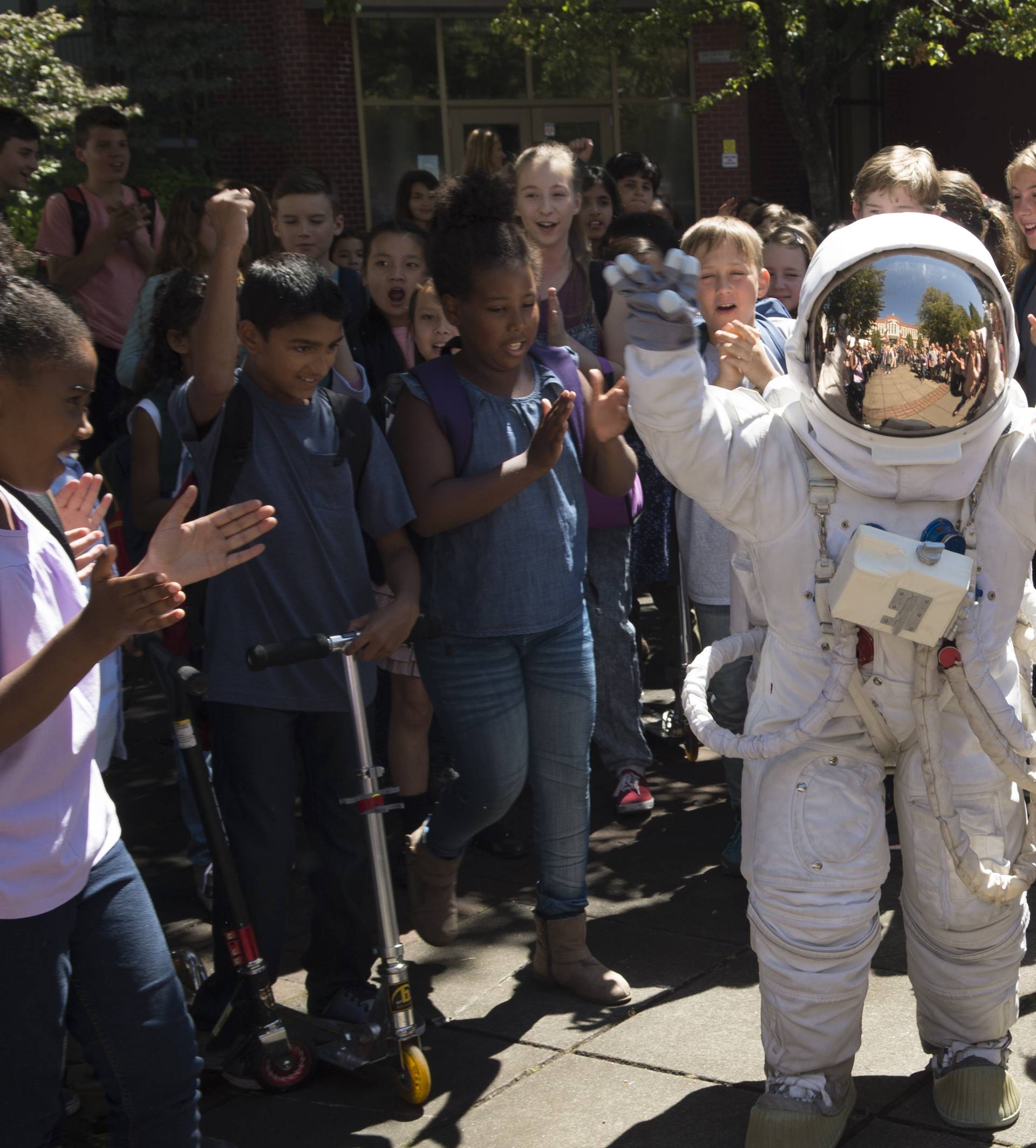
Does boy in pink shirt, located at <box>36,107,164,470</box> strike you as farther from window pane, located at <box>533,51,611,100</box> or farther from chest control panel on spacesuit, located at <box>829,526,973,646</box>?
window pane, located at <box>533,51,611,100</box>

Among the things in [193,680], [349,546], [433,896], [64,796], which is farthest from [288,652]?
[433,896]

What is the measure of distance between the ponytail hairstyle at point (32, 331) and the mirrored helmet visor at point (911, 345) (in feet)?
4.92

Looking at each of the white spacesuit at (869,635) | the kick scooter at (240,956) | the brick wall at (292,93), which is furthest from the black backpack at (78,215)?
the brick wall at (292,93)

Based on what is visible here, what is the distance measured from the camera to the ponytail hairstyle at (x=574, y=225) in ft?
17.6

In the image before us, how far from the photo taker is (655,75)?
62.2 ft

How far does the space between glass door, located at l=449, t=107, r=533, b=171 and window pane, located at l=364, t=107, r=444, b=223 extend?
0.21 meters

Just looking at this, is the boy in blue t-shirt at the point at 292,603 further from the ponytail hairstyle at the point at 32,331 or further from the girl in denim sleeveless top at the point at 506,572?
the ponytail hairstyle at the point at 32,331

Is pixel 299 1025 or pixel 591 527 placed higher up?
pixel 591 527

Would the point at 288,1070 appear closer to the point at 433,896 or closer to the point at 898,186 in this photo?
the point at 433,896

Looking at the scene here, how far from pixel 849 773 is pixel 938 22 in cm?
1376

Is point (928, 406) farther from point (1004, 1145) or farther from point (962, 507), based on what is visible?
point (1004, 1145)

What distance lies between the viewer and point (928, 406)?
2.92m

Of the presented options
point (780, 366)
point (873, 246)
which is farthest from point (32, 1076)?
point (780, 366)

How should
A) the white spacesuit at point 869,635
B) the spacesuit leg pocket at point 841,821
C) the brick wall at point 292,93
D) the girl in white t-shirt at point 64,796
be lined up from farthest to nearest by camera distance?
the brick wall at point 292,93
the spacesuit leg pocket at point 841,821
the white spacesuit at point 869,635
the girl in white t-shirt at point 64,796
